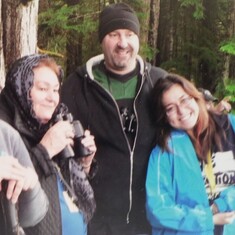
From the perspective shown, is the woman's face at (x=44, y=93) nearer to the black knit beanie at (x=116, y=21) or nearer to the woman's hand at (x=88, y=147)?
the woman's hand at (x=88, y=147)

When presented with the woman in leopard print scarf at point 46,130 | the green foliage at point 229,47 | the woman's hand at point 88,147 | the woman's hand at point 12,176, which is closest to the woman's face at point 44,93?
the woman in leopard print scarf at point 46,130

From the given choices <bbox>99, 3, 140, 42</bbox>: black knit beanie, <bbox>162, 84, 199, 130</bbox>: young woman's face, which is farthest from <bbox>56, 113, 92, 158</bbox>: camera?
<bbox>99, 3, 140, 42</bbox>: black knit beanie

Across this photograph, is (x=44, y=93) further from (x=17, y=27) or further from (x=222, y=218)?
(x=17, y=27)

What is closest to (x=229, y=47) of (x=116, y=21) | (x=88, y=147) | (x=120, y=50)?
(x=116, y=21)

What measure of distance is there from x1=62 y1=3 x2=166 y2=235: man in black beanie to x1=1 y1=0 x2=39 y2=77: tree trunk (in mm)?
1287

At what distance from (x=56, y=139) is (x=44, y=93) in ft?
0.86

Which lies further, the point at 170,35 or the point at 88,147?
the point at 170,35

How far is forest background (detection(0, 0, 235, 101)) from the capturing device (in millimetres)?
7639

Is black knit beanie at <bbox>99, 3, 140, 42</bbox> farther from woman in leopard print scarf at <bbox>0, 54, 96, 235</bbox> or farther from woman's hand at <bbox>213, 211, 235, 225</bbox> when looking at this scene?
woman's hand at <bbox>213, 211, 235, 225</bbox>

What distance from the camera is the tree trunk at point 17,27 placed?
15.3ft

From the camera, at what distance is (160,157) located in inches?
130

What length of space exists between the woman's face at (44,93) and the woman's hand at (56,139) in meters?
0.09

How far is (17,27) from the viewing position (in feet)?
15.4

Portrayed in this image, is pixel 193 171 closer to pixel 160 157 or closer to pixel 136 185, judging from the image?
pixel 160 157
